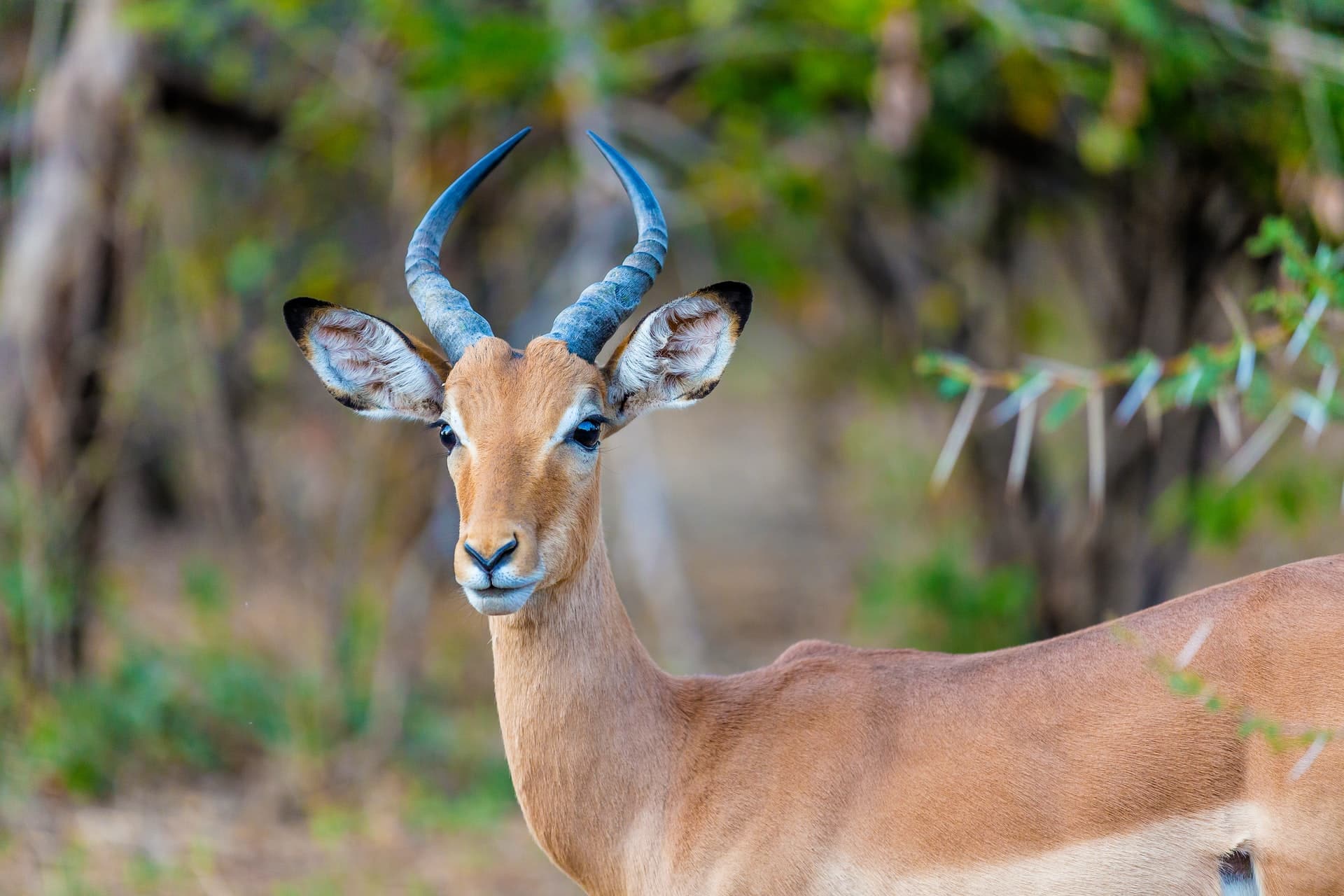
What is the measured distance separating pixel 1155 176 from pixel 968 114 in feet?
4.29

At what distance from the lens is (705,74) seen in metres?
8.80

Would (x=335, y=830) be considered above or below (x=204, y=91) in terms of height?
below

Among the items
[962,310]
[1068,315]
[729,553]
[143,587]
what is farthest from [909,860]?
[729,553]

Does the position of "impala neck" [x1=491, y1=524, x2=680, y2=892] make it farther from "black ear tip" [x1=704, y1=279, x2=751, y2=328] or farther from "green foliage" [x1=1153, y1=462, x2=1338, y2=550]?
"green foliage" [x1=1153, y1=462, x2=1338, y2=550]

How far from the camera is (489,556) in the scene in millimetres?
3482

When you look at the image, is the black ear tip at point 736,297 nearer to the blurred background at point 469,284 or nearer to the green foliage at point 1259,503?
the blurred background at point 469,284

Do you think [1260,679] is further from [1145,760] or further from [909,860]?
[909,860]

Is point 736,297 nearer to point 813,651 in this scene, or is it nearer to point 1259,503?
point 813,651

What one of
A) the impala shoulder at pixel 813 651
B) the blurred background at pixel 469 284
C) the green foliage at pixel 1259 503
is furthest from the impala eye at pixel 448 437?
the green foliage at pixel 1259 503

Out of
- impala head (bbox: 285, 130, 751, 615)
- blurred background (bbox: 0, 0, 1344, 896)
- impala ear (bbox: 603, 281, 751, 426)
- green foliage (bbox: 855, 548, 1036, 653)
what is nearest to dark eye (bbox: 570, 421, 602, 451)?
impala head (bbox: 285, 130, 751, 615)

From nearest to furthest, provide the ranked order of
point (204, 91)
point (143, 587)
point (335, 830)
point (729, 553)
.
→ point (335, 830), point (204, 91), point (143, 587), point (729, 553)

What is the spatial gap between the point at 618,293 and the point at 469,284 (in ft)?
18.9

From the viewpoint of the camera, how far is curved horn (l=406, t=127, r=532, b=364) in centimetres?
417

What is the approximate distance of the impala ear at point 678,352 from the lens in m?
4.12
